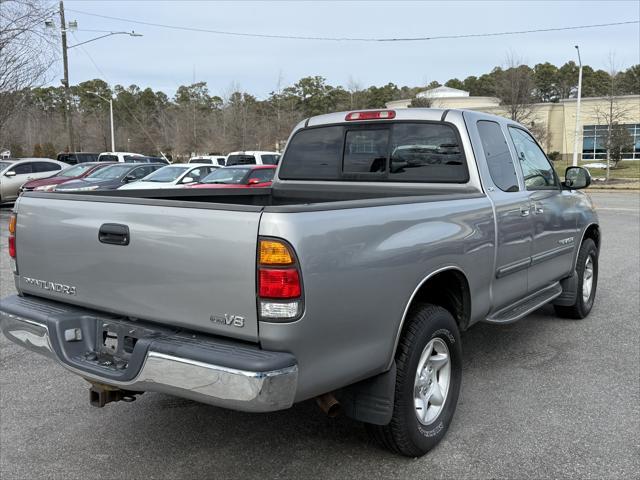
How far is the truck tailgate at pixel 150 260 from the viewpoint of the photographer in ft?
8.46

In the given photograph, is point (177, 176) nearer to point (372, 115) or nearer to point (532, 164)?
point (372, 115)

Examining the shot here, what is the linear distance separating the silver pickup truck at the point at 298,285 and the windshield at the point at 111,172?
15.6 metres

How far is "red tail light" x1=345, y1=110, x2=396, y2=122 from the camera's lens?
4.55 m

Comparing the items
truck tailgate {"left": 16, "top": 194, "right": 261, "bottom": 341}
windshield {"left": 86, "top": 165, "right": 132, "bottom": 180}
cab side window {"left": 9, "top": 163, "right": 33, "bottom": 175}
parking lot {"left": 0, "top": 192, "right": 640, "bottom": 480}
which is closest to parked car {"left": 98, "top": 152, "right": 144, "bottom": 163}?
cab side window {"left": 9, "top": 163, "right": 33, "bottom": 175}

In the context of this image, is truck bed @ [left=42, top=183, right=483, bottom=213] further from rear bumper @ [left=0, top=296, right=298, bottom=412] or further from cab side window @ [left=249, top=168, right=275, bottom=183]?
cab side window @ [left=249, top=168, right=275, bottom=183]

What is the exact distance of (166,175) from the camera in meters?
17.1

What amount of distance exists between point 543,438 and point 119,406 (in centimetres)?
284

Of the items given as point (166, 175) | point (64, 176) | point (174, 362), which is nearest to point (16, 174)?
point (64, 176)

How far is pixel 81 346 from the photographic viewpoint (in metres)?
3.09

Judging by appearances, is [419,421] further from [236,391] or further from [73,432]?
[73,432]

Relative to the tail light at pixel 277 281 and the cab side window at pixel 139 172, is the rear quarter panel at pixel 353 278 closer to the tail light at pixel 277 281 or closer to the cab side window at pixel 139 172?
the tail light at pixel 277 281

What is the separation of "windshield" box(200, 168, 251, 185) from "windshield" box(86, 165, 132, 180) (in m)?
5.07

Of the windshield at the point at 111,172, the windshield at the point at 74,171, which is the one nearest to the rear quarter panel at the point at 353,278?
the windshield at the point at 111,172

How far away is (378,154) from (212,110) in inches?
2405
